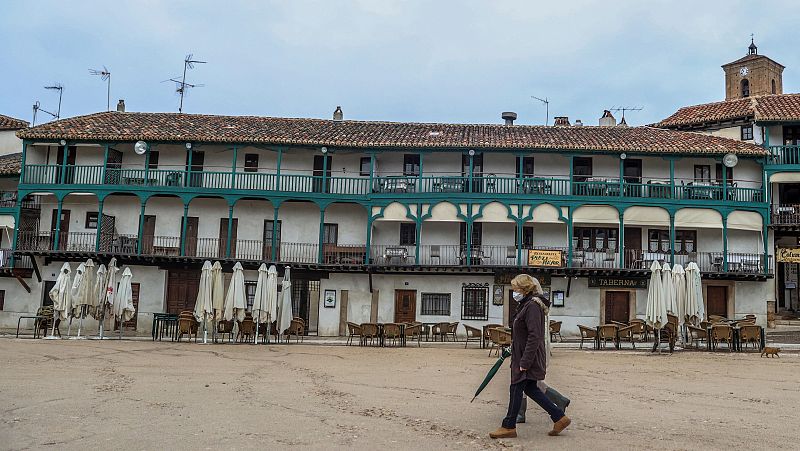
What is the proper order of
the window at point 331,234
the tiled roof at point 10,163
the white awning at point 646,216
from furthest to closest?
the tiled roof at point 10,163
the window at point 331,234
the white awning at point 646,216

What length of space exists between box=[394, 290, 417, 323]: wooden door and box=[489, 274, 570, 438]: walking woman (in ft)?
68.1

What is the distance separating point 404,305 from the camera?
28.2 metres

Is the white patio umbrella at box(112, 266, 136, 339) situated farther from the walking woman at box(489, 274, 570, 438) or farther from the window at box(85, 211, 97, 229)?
the walking woman at box(489, 274, 570, 438)

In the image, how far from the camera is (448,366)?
606 inches

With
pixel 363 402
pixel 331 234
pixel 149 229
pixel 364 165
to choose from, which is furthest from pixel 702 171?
pixel 363 402

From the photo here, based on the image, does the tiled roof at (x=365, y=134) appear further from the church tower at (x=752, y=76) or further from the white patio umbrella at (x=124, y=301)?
the church tower at (x=752, y=76)

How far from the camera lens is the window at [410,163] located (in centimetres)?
2962

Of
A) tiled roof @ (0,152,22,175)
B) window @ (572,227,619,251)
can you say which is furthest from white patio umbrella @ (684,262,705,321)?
tiled roof @ (0,152,22,175)

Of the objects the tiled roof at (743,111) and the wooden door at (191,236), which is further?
the tiled roof at (743,111)

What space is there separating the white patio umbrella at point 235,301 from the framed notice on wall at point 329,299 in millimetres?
6605

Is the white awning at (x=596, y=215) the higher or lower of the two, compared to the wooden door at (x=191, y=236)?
higher

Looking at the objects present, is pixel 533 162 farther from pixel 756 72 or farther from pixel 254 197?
pixel 756 72

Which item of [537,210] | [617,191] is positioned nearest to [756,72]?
[617,191]

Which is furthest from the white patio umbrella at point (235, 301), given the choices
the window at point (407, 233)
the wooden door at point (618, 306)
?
the wooden door at point (618, 306)
